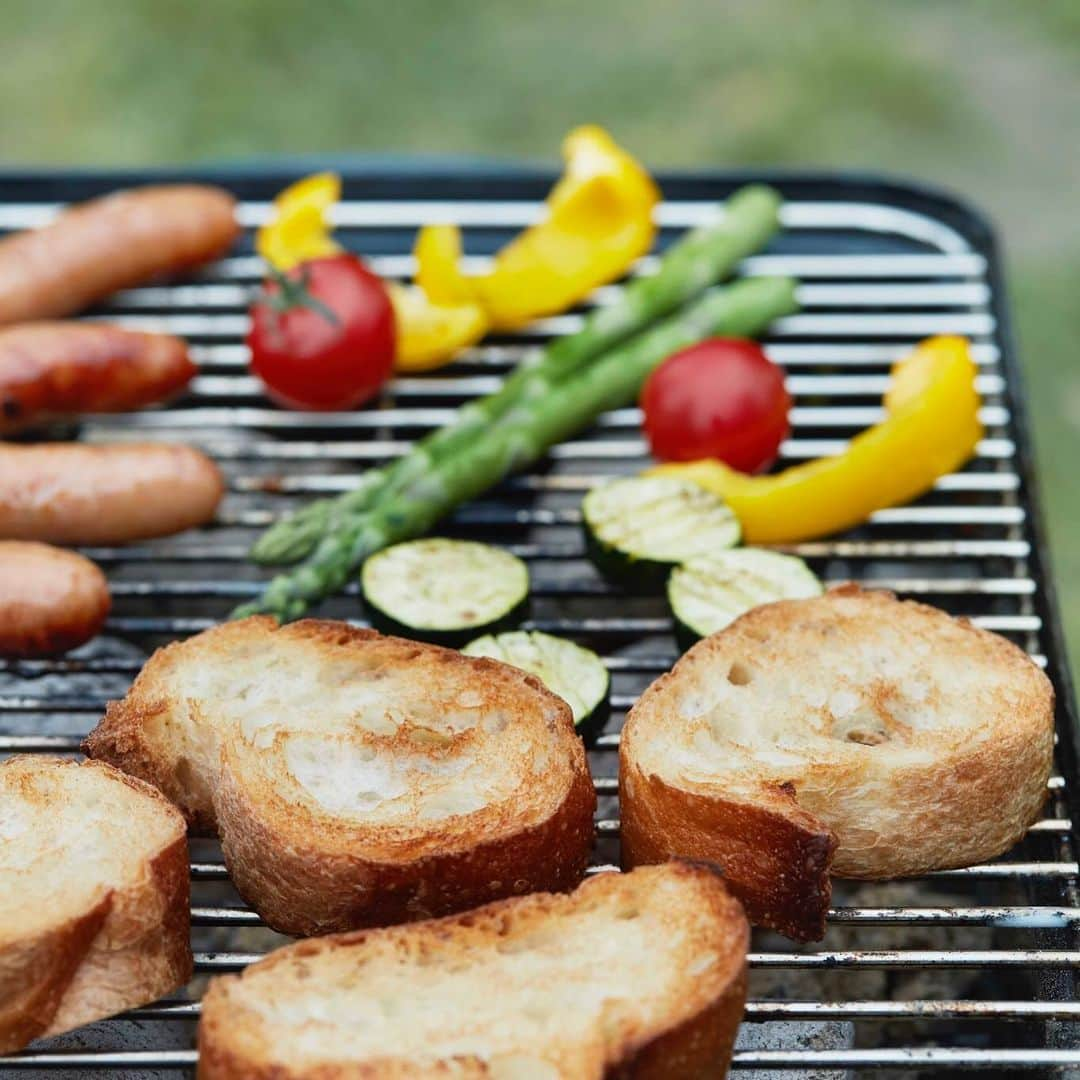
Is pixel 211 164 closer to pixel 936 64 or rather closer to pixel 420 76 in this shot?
pixel 420 76

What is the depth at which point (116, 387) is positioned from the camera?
5.04 metres

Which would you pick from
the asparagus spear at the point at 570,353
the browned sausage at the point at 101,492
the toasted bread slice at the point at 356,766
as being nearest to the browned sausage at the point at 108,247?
the browned sausage at the point at 101,492

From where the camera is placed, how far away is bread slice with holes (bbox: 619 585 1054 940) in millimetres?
3275

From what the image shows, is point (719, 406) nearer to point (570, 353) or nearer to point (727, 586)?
point (570, 353)

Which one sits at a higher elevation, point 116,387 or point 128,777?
point 116,387

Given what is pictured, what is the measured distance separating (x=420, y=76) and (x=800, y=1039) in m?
8.09

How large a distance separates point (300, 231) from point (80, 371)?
3.29 ft

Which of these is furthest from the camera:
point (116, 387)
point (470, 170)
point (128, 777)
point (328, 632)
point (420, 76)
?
point (420, 76)

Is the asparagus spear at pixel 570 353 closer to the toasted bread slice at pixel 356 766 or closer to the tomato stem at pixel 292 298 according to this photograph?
the tomato stem at pixel 292 298

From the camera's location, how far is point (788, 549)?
4656mm

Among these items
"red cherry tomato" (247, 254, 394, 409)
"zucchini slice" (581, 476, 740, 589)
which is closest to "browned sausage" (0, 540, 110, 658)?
"red cherry tomato" (247, 254, 394, 409)

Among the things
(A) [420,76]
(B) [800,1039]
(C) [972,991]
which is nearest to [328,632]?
(B) [800,1039]

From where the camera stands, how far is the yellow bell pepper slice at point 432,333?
17.6 ft

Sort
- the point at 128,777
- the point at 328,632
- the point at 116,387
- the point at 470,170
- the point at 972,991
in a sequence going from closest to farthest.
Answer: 1. the point at 128,777
2. the point at 328,632
3. the point at 972,991
4. the point at 116,387
5. the point at 470,170
